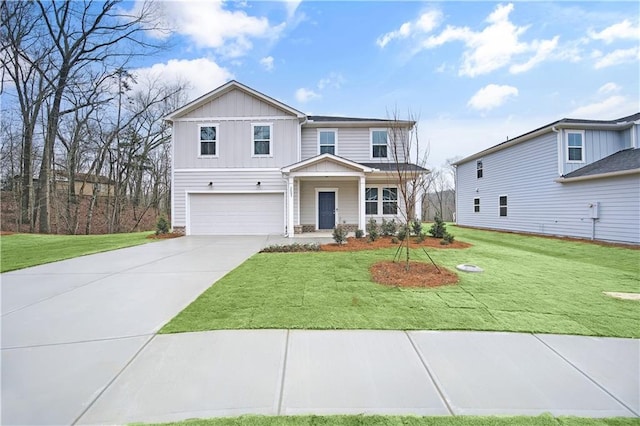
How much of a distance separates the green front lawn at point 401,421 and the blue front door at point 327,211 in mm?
13112

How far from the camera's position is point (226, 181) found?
1423cm

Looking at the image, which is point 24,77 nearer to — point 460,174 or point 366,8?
point 366,8

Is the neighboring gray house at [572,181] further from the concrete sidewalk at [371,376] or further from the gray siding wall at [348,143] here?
the concrete sidewalk at [371,376]

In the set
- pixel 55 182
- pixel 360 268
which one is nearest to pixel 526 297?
pixel 360 268

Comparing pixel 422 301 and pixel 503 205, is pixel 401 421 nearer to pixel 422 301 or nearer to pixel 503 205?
pixel 422 301

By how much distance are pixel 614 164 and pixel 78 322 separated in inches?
680

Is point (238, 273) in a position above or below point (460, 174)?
below

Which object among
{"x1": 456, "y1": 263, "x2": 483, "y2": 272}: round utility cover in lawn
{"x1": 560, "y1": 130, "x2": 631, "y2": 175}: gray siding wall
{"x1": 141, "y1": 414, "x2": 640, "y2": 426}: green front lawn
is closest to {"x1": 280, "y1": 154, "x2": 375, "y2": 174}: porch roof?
{"x1": 456, "y1": 263, "x2": 483, "y2": 272}: round utility cover in lawn

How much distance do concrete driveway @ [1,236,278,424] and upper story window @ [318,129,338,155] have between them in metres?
9.39

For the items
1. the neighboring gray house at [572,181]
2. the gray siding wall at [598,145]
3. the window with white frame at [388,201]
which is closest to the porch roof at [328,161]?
the window with white frame at [388,201]

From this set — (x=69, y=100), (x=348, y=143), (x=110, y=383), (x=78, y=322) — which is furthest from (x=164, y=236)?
(x=69, y=100)

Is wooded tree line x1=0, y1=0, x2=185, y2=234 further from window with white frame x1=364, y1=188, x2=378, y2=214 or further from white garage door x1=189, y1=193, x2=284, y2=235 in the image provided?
window with white frame x1=364, y1=188, x2=378, y2=214

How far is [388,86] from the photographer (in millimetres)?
13867

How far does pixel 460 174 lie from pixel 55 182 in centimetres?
2901
